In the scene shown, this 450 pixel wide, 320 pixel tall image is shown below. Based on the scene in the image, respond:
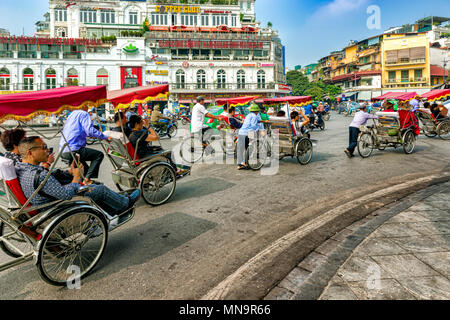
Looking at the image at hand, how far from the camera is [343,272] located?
333 cm

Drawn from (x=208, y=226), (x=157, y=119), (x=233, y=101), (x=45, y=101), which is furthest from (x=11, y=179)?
(x=157, y=119)

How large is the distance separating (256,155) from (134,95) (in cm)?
356

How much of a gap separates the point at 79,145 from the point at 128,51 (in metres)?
50.8

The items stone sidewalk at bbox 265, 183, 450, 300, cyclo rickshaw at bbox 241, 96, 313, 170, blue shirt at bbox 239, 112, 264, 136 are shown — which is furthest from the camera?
cyclo rickshaw at bbox 241, 96, 313, 170

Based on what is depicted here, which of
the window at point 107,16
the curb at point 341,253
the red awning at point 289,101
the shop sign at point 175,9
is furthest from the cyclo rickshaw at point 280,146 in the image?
the window at point 107,16

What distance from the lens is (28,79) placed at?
49.0 metres

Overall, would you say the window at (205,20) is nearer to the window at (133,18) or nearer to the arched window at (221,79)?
the window at (133,18)

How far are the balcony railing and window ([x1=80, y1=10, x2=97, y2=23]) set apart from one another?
21.2 metres

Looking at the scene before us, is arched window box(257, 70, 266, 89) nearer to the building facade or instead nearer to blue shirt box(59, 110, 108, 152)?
the building facade

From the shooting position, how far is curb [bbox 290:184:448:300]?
308cm

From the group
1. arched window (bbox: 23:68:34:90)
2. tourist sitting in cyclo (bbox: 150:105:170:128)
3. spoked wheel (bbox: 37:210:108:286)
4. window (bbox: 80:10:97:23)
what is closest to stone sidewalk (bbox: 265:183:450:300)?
spoked wheel (bbox: 37:210:108:286)

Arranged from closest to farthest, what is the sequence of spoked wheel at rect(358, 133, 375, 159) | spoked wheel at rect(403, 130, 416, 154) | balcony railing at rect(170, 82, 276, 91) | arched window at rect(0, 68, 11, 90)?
spoked wheel at rect(358, 133, 375, 159), spoked wheel at rect(403, 130, 416, 154), arched window at rect(0, 68, 11, 90), balcony railing at rect(170, 82, 276, 91)
